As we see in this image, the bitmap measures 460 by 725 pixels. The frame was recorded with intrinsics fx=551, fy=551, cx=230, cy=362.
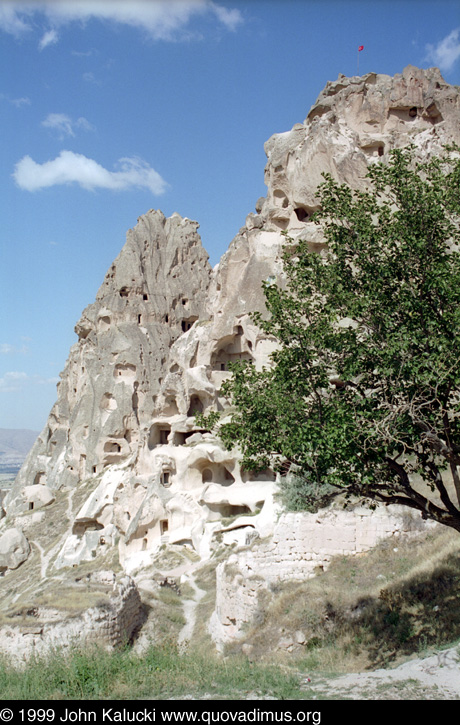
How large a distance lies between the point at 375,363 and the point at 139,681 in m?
5.41

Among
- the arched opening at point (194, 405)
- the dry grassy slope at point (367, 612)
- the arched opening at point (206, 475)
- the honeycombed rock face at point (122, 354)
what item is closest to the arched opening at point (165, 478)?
the arched opening at point (206, 475)

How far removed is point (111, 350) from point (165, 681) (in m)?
46.4

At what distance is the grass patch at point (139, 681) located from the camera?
21.3ft

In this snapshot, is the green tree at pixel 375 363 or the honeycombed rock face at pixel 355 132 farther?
the honeycombed rock face at pixel 355 132

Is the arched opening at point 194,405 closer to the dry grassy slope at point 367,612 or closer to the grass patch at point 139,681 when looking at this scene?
the dry grassy slope at point 367,612

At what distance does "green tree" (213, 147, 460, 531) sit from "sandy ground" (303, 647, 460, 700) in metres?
1.80

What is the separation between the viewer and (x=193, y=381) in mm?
33875

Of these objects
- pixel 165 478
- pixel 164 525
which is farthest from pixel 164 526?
pixel 165 478

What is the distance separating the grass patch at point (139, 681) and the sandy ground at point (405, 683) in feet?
1.38

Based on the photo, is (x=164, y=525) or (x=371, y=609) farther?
(x=164, y=525)

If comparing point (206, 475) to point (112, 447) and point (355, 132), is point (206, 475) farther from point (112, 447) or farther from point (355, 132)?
point (112, 447)

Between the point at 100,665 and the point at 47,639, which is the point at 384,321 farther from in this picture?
the point at 47,639

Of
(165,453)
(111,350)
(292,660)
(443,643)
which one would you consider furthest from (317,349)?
(111,350)

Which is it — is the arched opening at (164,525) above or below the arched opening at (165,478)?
below
